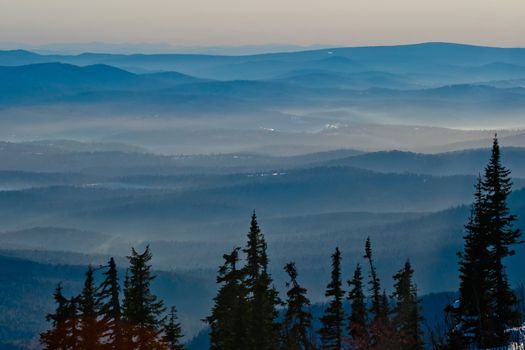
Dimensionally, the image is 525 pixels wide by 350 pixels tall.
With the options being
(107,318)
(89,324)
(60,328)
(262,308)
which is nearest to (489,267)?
(262,308)

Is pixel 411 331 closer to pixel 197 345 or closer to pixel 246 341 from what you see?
pixel 246 341

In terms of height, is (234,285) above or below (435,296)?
below

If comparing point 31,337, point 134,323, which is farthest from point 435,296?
point 134,323

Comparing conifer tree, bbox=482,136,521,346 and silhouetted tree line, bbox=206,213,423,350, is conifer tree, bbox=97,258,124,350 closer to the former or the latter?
silhouetted tree line, bbox=206,213,423,350

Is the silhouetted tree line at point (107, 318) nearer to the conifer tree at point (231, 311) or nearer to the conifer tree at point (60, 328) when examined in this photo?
the conifer tree at point (60, 328)

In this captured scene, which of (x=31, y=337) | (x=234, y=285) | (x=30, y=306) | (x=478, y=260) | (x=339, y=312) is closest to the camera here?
(x=478, y=260)

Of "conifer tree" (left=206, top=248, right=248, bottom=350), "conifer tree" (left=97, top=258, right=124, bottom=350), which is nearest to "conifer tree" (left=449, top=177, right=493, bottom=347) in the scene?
"conifer tree" (left=206, top=248, right=248, bottom=350)

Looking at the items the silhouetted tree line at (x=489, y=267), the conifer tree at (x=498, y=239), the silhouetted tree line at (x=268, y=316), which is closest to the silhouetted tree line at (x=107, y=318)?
the silhouetted tree line at (x=268, y=316)

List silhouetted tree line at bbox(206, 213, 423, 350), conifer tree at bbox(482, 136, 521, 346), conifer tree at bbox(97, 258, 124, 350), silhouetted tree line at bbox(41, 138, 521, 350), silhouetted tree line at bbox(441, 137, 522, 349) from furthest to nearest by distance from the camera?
conifer tree at bbox(482, 136, 521, 346), silhouetted tree line at bbox(441, 137, 522, 349), silhouetted tree line at bbox(206, 213, 423, 350), silhouetted tree line at bbox(41, 138, 521, 350), conifer tree at bbox(97, 258, 124, 350)

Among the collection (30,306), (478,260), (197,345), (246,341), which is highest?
(30,306)
